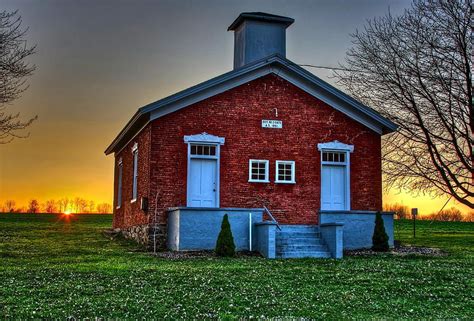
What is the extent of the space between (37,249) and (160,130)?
19.8 ft

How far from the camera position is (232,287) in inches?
542

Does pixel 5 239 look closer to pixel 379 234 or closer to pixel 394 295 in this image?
pixel 379 234

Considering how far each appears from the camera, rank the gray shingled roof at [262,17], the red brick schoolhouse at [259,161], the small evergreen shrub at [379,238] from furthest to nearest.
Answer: the gray shingled roof at [262,17]
the small evergreen shrub at [379,238]
the red brick schoolhouse at [259,161]

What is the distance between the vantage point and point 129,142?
2916 centimetres

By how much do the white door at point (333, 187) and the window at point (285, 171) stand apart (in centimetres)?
128

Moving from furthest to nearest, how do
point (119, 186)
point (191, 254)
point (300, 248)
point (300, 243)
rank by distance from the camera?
point (119, 186) < point (300, 243) < point (300, 248) < point (191, 254)

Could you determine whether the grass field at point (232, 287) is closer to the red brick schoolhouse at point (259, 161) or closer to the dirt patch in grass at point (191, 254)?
the dirt patch in grass at point (191, 254)

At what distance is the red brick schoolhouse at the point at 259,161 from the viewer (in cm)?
2235

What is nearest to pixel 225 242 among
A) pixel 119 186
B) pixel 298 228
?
pixel 298 228

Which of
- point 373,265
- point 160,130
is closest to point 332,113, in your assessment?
point 160,130

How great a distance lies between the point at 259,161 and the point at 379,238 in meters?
5.05

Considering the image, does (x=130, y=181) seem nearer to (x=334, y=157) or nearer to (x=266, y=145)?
(x=266, y=145)

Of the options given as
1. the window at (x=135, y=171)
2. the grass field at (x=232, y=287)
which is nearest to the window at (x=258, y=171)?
the grass field at (x=232, y=287)

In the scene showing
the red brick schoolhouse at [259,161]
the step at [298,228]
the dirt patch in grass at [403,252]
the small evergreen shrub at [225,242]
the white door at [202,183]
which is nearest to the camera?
the small evergreen shrub at [225,242]
